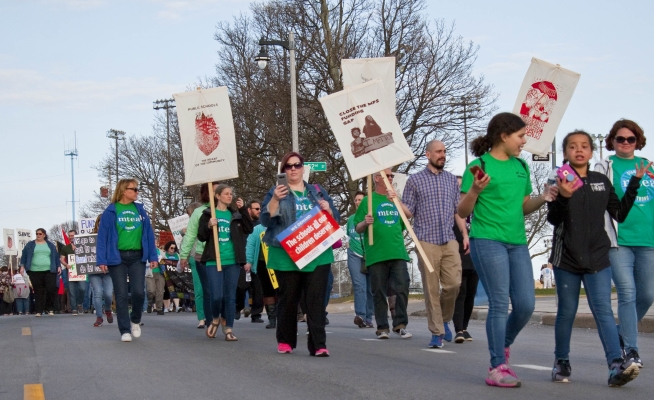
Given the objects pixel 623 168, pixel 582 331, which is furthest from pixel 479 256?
pixel 582 331

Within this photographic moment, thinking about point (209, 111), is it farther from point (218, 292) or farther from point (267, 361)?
point (267, 361)

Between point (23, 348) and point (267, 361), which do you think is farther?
point (23, 348)

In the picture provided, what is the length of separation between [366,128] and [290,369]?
3.97 meters

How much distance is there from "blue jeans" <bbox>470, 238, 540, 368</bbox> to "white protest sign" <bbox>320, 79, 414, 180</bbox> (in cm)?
456

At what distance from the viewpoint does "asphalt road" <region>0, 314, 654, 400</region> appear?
6934 mm

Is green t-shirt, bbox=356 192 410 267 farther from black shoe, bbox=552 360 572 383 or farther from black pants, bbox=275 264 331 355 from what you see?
black shoe, bbox=552 360 572 383

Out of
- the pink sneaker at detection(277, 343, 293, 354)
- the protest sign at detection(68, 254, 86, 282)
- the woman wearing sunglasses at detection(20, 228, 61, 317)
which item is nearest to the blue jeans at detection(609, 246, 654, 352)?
the pink sneaker at detection(277, 343, 293, 354)

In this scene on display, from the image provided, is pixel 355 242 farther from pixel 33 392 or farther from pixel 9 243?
pixel 9 243

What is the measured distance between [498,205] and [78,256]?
1895 cm

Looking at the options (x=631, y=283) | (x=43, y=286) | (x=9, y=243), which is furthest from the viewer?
(x=9, y=243)

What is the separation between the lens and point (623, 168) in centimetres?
791

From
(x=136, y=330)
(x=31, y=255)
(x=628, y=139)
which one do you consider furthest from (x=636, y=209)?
(x=31, y=255)

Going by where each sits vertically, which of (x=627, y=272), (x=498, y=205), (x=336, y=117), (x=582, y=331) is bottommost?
(x=582, y=331)

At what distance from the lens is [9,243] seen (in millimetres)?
38406
